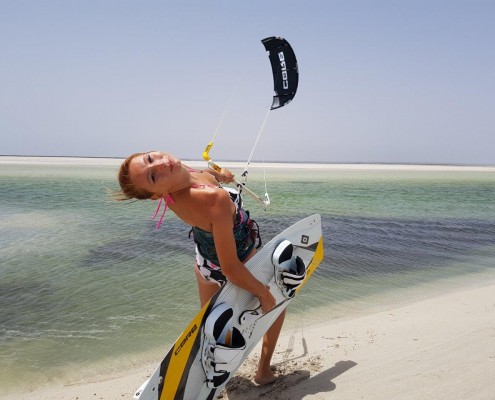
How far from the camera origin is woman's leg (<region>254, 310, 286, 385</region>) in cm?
318

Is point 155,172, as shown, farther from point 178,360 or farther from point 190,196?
point 178,360

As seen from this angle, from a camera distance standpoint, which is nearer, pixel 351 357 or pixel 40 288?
pixel 351 357

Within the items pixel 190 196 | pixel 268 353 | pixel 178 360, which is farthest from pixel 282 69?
pixel 178 360

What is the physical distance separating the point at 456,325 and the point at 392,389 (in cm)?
161

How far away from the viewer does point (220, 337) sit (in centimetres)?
A: 262

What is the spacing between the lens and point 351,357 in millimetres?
3627

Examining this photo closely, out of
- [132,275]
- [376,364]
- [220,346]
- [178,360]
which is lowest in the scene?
[132,275]

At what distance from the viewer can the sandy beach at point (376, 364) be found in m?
3.00

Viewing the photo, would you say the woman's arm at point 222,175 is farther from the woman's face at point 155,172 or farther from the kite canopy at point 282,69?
the kite canopy at point 282,69

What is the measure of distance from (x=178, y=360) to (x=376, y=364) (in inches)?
69.9

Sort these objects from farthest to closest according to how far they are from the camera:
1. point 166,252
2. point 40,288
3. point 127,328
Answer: point 166,252, point 40,288, point 127,328

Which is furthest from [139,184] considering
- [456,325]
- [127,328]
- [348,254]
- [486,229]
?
[486,229]

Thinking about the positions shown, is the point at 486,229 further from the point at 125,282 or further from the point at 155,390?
the point at 155,390

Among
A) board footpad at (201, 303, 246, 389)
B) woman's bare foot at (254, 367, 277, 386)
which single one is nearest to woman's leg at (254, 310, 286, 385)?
woman's bare foot at (254, 367, 277, 386)
